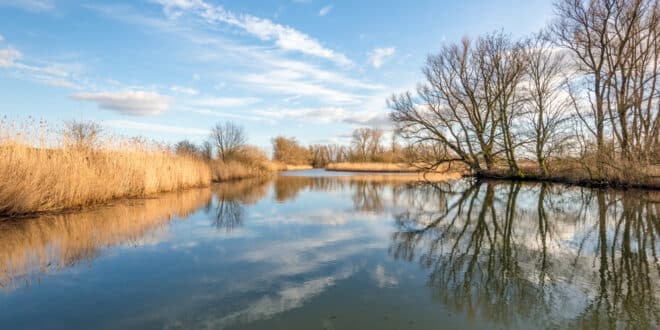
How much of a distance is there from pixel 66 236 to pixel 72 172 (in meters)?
2.69

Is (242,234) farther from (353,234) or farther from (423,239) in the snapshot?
(423,239)

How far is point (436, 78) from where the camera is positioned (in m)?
15.6

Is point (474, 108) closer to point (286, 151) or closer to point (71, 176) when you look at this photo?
point (71, 176)

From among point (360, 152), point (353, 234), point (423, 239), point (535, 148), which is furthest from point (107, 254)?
point (360, 152)

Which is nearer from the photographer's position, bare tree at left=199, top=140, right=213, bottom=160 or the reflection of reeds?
the reflection of reeds

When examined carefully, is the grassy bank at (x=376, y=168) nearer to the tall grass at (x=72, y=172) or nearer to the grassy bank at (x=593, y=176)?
the grassy bank at (x=593, y=176)

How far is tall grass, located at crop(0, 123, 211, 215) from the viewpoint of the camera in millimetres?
5062

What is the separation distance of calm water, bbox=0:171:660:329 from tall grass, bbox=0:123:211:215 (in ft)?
1.94

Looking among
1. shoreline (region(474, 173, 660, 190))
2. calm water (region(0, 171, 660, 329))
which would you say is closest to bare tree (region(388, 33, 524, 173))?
shoreline (region(474, 173, 660, 190))

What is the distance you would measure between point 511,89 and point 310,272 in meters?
13.7

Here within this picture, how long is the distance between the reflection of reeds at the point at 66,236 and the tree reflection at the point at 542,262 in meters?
3.37

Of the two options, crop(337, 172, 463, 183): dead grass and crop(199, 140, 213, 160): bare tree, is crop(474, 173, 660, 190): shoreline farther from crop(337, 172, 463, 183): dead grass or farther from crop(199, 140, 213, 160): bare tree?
crop(199, 140, 213, 160): bare tree

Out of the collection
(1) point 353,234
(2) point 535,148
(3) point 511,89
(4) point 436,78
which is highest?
(4) point 436,78

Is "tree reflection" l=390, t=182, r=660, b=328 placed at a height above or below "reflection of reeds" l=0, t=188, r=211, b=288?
below
